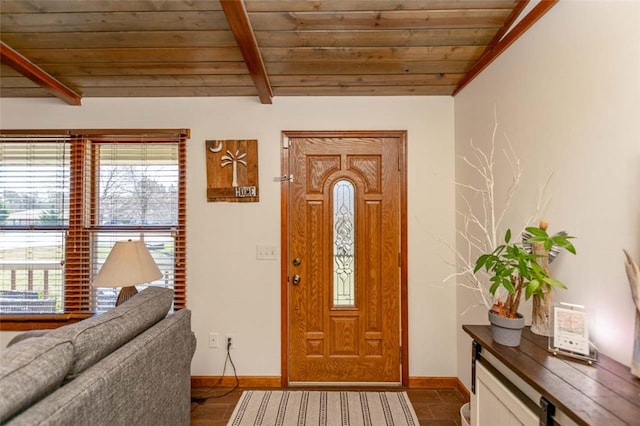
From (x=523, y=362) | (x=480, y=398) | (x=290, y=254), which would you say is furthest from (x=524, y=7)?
(x=290, y=254)

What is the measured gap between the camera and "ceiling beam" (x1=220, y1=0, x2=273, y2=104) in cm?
154

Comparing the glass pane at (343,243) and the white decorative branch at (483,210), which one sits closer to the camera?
the white decorative branch at (483,210)

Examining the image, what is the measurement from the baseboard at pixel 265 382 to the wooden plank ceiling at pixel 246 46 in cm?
231

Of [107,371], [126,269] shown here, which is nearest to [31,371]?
[107,371]

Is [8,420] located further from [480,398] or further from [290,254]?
[290,254]

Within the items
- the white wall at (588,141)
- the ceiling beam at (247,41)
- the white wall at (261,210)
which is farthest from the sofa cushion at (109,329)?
the white wall at (588,141)

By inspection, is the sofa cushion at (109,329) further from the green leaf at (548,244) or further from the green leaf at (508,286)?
the green leaf at (548,244)

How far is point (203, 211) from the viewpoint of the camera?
258 cm

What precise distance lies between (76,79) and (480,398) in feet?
11.1

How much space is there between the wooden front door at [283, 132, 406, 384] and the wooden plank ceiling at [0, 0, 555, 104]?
0.52 metres

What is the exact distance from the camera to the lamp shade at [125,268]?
1.87 meters

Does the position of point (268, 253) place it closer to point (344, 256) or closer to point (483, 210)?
point (344, 256)

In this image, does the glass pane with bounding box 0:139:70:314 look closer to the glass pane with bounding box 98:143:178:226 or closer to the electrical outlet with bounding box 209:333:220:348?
the glass pane with bounding box 98:143:178:226

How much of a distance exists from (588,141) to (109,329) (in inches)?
84.2
